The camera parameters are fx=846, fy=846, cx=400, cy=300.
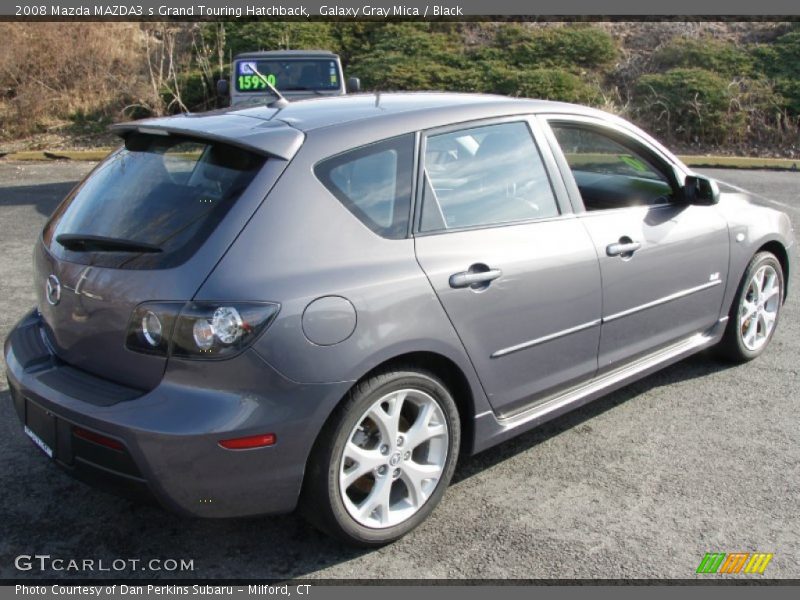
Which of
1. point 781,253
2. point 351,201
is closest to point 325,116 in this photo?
point 351,201

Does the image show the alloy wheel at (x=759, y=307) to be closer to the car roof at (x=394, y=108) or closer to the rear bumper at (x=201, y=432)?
the car roof at (x=394, y=108)

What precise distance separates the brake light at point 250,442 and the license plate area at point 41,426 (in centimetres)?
73

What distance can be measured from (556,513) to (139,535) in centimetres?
173

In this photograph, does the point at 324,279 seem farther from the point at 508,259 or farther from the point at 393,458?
the point at 508,259

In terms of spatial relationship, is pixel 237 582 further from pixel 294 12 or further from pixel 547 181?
pixel 294 12

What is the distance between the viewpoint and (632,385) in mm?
5000

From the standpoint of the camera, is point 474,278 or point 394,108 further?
point 394,108

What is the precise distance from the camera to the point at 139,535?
3.44m

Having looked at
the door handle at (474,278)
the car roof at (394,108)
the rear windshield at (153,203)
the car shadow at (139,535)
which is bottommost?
the car shadow at (139,535)

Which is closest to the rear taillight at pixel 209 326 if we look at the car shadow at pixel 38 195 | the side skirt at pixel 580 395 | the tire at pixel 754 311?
the side skirt at pixel 580 395

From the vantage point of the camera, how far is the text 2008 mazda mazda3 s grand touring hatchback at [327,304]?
9.47 ft

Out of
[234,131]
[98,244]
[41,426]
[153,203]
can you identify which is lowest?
[41,426]

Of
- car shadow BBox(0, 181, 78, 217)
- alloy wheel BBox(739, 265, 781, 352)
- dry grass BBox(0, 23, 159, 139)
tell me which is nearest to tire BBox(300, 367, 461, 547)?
alloy wheel BBox(739, 265, 781, 352)

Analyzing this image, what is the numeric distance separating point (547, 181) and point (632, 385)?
63.2 inches
